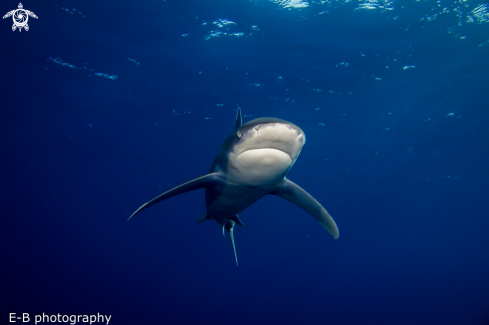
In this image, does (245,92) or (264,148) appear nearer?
(264,148)

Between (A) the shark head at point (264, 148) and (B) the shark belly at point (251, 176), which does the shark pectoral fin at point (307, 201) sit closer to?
(B) the shark belly at point (251, 176)

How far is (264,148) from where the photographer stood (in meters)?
2.90

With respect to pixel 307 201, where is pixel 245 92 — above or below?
above

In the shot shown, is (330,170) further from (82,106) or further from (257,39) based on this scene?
(82,106)

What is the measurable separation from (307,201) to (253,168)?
5.90ft

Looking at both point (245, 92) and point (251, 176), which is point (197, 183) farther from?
point (245, 92)

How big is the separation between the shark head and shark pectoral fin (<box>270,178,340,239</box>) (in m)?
0.87

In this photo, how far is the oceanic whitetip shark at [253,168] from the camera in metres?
2.66

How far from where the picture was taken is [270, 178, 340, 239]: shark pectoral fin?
451cm

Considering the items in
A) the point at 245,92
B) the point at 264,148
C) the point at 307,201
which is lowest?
the point at 307,201

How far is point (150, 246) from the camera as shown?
3169 inches

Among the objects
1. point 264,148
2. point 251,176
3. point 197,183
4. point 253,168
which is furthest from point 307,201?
point 264,148

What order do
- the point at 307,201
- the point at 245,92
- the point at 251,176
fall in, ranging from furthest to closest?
1. the point at 245,92
2. the point at 307,201
3. the point at 251,176

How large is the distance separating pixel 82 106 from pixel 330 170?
2448 centimetres
